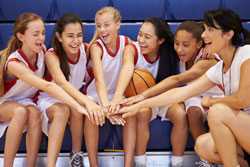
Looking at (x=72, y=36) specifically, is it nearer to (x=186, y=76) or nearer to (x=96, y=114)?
(x=96, y=114)

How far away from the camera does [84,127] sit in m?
2.32

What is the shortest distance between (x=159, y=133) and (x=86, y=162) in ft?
1.25

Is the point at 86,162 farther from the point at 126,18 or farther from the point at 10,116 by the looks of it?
the point at 126,18

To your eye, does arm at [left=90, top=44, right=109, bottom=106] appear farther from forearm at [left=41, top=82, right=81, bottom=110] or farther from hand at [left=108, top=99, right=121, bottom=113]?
forearm at [left=41, top=82, right=81, bottom=110]

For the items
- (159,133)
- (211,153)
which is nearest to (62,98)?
(159,133)

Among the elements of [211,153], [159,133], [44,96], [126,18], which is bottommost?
[211,153]

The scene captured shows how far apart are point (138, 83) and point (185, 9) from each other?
1007 millimetres

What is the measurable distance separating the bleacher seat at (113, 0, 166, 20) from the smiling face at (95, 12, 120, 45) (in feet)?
2.40

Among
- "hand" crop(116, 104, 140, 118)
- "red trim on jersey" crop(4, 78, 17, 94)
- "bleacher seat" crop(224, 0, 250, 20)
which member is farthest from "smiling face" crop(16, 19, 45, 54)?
"bleacher seat" crop(224, 0, 250, 20)

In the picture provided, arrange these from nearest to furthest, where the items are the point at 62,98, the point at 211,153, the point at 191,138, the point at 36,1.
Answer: the point at 211,153 → the point at 62,98 → the point at 191,138 → the point at 36,1

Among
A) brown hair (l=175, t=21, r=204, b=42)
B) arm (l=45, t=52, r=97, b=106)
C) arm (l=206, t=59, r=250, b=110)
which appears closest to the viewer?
arm (l=206, t=59, r=250, b=110)

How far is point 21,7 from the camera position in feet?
10.6

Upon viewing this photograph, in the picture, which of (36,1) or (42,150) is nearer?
(42,150)

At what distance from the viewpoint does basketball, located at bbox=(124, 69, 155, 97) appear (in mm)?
2396
